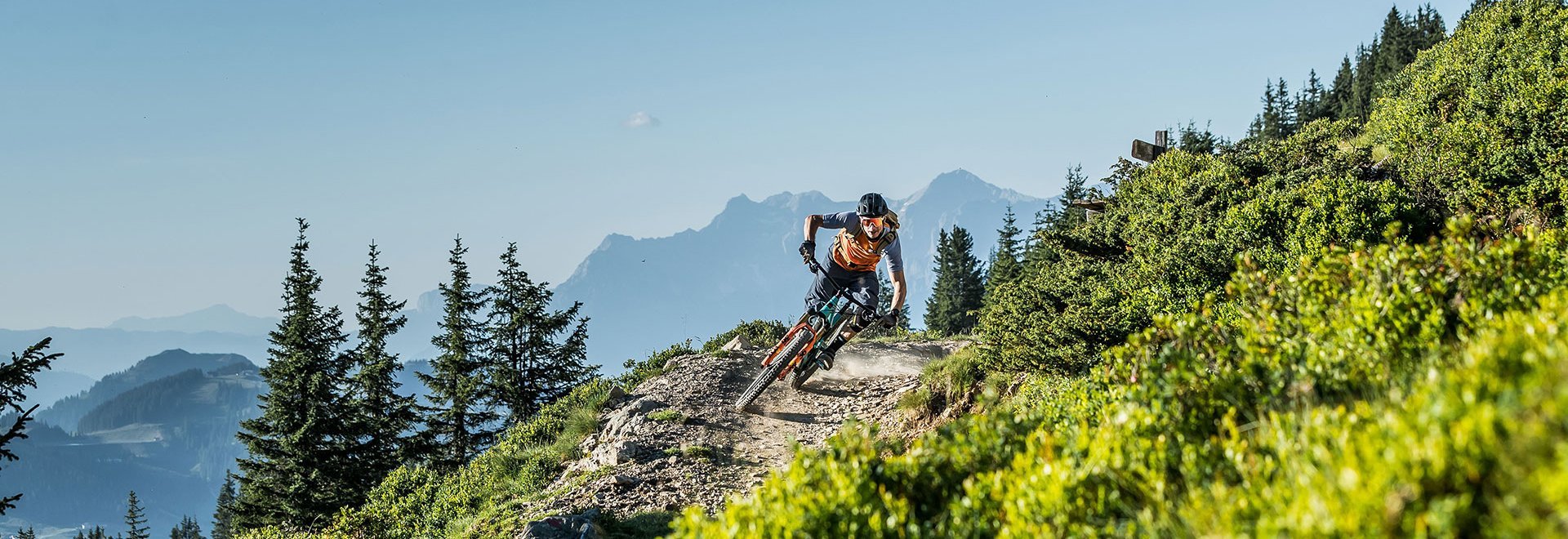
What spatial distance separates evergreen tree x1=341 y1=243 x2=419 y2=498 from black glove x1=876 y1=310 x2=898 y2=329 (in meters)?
23.0

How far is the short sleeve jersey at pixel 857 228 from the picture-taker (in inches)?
478

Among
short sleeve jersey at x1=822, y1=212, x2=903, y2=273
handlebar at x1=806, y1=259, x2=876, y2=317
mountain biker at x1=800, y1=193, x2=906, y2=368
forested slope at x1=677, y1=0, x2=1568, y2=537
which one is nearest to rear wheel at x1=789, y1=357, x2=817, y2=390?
mountain biker at x1=800, y1=193, x2=906, y2=368

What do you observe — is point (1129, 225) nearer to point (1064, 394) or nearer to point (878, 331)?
point (1064, 394)

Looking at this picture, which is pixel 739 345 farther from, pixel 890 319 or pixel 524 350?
pixel 524 350

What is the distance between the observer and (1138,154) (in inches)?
672

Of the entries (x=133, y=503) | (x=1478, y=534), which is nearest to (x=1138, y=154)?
(x=1478, y=534)

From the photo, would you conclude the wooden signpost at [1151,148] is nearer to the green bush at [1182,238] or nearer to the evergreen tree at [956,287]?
the green bush at [1182,238]

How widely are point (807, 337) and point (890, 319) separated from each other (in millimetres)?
1829

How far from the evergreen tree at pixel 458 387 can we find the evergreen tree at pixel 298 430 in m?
3.68

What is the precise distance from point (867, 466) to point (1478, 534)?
2.66 m

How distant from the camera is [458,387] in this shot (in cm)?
3278

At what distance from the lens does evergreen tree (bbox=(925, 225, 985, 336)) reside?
61.4 meters

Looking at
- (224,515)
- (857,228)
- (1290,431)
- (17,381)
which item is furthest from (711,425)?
(224,515)

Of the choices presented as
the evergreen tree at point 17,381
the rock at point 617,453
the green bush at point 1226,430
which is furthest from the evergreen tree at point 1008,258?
the green bush at point 1226,430
